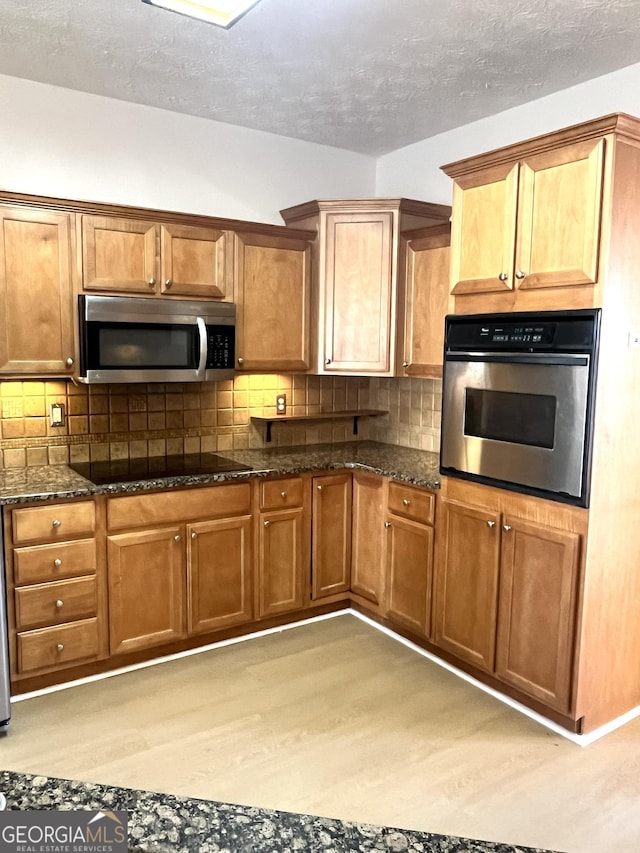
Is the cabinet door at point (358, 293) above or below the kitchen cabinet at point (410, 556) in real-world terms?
above

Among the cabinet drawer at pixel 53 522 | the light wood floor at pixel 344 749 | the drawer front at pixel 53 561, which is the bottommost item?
the light wood floor at pixel 344 749

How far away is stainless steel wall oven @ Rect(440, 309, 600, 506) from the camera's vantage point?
7.95 ft

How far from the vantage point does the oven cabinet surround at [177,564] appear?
2990 mm

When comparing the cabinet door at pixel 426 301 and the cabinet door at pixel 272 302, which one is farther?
the cabinet door at pixel 272 302

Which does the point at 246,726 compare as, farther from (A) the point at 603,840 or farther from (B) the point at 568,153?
(B) the point at 568,153

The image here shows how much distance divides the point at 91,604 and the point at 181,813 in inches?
92.7

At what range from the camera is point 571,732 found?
259 centimetres

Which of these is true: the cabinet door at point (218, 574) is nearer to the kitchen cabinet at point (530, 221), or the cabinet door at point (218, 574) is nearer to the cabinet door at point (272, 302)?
the cabinet door at point (272, 302)

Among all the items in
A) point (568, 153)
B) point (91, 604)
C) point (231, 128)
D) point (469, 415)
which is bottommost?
point (91, 604)

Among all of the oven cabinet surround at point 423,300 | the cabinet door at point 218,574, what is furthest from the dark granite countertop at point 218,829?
the oven cabinet surround at point 423,300

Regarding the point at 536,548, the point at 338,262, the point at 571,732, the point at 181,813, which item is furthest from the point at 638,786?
the point at 338,262

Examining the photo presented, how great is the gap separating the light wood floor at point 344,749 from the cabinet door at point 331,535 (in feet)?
1.78

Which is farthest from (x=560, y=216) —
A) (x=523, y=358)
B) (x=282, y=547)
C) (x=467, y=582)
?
(x=282, y=547)

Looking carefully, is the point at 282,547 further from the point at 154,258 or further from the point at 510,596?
the point at 154,258
